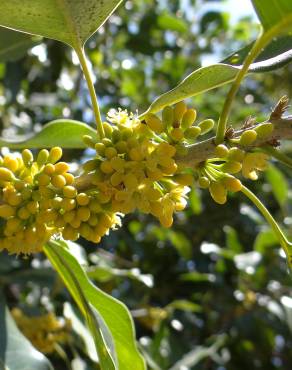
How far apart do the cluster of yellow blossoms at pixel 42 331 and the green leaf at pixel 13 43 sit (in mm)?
984

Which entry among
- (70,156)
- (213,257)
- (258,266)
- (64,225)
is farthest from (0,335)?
(213,257)

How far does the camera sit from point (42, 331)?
212 centimetres

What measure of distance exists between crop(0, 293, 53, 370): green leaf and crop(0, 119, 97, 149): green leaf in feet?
1.48

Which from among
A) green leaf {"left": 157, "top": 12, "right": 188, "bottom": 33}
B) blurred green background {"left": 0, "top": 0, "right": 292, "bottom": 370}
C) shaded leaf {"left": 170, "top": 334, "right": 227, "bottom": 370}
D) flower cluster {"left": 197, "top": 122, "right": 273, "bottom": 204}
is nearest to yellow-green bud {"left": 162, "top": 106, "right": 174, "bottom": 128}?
flower cluster {"left": 197, "top": 122, "right": 273, "bottom": 204}

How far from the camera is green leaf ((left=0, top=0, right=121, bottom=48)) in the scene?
111cm

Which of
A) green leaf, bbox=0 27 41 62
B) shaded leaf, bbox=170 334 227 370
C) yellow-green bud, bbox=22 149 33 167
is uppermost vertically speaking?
green leaf, bbox=0 27 41 62

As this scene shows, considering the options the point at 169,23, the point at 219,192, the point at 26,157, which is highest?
the point at 169,23

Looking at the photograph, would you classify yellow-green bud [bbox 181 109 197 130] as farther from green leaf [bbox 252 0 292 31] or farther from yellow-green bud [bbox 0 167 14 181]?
yellow-green bud [bbox 0 167 14 181]

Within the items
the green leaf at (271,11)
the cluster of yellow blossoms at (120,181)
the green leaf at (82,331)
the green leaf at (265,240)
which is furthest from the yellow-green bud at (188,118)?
the green leaf at (265,240)

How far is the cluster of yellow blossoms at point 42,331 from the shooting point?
2.11m

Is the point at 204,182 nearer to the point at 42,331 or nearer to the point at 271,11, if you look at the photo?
the point at 271,11

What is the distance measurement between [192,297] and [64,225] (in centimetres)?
199

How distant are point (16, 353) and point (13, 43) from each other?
0.85 meters

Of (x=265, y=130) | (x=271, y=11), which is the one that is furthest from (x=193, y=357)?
(x=271, y=11)
